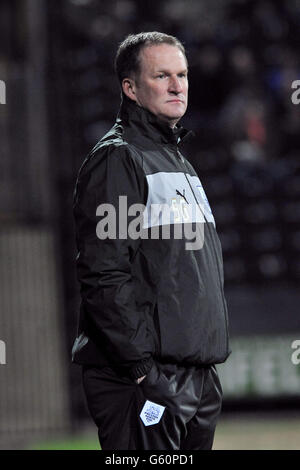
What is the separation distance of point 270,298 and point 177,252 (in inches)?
205

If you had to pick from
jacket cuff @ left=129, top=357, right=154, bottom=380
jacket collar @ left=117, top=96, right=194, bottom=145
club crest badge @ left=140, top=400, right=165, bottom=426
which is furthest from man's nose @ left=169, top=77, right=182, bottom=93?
club crest badge @ left=140, top=400, right=165, bottom=426

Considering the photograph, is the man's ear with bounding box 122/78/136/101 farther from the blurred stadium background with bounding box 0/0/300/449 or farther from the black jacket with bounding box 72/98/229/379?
the blurred stadium background with bounding box 0/0/300/449

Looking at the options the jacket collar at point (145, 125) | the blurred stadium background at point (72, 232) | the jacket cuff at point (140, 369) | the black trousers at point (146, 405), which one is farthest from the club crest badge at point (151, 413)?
the blurred stadium background at point (72, 232)

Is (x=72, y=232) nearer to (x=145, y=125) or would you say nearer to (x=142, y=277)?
(x=145, y=125)

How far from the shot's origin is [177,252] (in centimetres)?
328

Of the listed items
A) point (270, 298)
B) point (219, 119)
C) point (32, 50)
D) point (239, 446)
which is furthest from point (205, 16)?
point (239, 446)

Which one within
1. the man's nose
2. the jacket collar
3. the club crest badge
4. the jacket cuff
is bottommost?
the club crest badge

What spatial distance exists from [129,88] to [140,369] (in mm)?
1052

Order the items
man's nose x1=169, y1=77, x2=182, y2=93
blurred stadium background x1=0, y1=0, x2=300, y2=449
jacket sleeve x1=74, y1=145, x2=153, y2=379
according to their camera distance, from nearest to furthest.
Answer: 1. jacket sleeve x1=74, y1=145, x2=153, y2=379
2. man's nose x1=169, y1=77, x2=182, y2=93
3. blurred stadium background x1=0, y1=0, x2=300, y2=449

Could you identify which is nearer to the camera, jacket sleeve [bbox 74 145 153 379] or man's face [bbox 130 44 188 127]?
jacket sleeve [bbox 74 145 153 379]

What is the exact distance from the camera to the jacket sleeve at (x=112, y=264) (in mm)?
3137

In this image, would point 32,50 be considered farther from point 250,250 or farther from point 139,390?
point 139,390

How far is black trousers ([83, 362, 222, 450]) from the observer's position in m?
3.20

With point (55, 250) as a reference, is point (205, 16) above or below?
above
